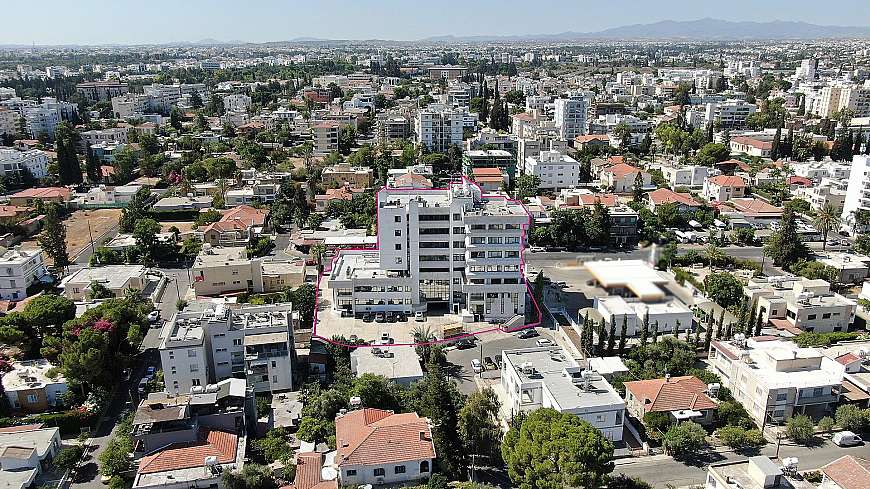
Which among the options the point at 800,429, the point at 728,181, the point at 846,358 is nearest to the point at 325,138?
the point at 728,181

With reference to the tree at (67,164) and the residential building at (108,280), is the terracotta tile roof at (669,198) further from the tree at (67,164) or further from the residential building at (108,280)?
the tree at (67,164)

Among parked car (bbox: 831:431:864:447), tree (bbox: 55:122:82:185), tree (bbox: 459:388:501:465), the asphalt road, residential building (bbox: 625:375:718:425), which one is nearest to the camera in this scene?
the asphalt road

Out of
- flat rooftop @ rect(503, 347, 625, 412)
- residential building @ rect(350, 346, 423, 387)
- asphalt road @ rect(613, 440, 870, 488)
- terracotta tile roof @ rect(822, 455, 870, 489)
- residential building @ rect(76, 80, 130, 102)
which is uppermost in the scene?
residential building @ rect(76, 80, 130, 102)

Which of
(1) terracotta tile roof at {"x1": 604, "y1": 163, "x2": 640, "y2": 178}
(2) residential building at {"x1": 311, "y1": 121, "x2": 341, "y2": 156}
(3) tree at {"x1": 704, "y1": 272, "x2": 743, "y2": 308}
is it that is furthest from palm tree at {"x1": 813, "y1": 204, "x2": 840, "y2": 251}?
(2) residential building at {"x1": 311, "y1": 121, "x2": 341, "y2": 156}

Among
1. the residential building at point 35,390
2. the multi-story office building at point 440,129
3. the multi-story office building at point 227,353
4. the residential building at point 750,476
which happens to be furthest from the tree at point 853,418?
the multi-story office building at point 440,129

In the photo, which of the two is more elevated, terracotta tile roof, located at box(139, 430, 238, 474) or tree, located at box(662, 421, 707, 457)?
terracotta tile roof, located at box(139, 430, 238, 474)

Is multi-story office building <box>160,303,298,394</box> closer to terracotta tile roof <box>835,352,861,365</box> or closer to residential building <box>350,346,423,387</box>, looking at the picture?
residential building <box>350,346,423,387</box>

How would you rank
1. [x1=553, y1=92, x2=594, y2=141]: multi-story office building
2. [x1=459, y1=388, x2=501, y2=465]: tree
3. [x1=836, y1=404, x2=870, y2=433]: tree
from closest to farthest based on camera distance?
[x1=459, y1=388, x2=501, y2=465]: tree → [x1=836, y1=404, x2=870, y2=433]: tree → [x1=553, y1=92, x2=594, y2=141]: multi-story office building

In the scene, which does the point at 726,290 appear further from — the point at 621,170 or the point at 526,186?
the point at 621,170
